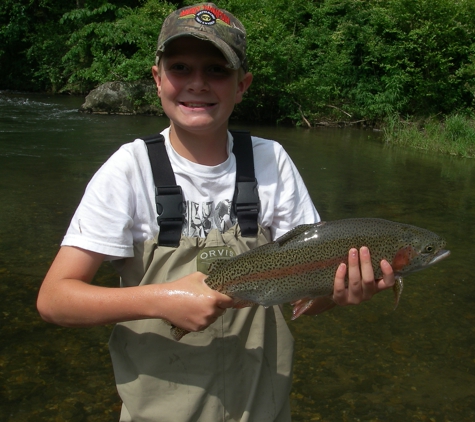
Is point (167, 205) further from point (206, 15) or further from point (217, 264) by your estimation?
point (206, 15)

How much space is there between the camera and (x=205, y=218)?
7.02 ft

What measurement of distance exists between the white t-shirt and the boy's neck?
3 centimetres

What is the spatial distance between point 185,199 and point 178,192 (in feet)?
0.25

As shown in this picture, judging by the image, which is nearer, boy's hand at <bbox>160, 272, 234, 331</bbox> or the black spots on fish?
boy's hand at <bbox>160, 272, 234, 331</bbox>

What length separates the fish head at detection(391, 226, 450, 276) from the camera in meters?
2.23

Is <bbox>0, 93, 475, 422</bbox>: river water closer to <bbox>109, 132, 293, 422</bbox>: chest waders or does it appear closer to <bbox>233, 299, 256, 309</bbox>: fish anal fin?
<bbox>109, 132, 293, 422</bbox>: chest waders

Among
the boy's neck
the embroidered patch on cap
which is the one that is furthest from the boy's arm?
the embroidered patch on cap

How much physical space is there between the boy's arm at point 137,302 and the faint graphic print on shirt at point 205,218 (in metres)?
0.32

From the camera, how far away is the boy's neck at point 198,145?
2.18m

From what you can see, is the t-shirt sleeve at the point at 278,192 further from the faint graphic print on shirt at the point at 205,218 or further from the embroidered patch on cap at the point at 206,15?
the embroidered patch on cap at the point at 206,15

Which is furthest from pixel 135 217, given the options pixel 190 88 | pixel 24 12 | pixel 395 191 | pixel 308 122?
pixel 24 12

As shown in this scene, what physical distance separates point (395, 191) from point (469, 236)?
2.81m

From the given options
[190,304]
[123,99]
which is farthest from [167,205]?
[123,99]

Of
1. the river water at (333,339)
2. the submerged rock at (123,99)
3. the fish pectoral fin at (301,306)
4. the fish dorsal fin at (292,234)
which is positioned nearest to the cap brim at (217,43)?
the fish dorsal fin at (292,234)
